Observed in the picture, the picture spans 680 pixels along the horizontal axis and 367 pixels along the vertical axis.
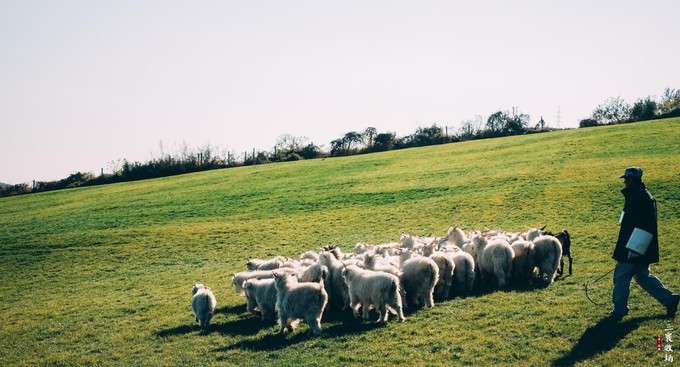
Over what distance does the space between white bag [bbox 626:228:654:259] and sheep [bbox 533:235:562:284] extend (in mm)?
3719

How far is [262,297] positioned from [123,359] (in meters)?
3.37

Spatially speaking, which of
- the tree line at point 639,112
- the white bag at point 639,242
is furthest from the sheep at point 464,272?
the tree line at point 639,112

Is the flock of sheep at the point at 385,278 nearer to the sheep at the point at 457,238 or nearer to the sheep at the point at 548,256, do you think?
the sheep at the point at 548,256

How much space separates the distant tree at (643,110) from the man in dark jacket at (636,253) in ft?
181

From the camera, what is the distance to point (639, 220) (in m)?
9.91

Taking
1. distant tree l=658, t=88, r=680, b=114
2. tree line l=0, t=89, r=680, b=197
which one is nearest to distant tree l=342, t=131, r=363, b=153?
tree line l=0, t=89, r=680, b=197

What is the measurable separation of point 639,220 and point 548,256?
3802 millimetres

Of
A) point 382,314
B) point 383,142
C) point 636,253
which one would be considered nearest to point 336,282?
point 382,314

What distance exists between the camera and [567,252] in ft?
50.1

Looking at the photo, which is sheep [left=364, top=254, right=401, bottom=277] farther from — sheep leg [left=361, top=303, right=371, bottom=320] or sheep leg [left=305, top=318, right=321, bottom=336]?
sheep leg [left=305, top=318, right=321, bottom=336]

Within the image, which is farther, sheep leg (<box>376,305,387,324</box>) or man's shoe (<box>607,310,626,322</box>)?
sheep leg (<box>376,305,387,324</box>)

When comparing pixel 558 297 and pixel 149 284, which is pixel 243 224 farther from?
pixel 558 297

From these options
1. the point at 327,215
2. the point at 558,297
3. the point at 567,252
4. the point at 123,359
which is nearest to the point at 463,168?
the point at 327,215

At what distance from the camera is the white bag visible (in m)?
9.73
